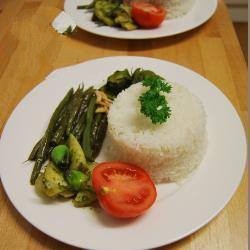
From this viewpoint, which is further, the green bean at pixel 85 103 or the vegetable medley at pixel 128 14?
the vegetable medley at pixel 128 14

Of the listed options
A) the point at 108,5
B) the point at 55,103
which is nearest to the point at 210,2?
the point at 108,5

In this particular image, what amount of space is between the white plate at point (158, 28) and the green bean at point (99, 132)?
2.36 ft

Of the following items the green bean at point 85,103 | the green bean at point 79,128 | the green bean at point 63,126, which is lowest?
the green bean at point 79,128

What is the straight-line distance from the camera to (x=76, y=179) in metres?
1.44

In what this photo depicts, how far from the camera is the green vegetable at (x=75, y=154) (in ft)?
5.00

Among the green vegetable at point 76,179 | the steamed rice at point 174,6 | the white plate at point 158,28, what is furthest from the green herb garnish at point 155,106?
the steamed rice at point 174,6

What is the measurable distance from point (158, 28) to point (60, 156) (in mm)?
1235

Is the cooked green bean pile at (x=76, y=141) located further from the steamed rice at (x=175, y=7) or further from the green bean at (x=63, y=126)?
the steamed rice at (x=175, y=7)

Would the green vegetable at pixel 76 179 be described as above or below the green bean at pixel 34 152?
above

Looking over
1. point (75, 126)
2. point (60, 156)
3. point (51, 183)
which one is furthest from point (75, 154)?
point (75, 126)

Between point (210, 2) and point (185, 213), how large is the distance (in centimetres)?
177

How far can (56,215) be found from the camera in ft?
4.66

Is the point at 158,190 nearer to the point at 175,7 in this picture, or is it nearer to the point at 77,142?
the point at 77,142

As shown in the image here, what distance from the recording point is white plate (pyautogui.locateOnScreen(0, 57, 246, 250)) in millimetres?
1351
